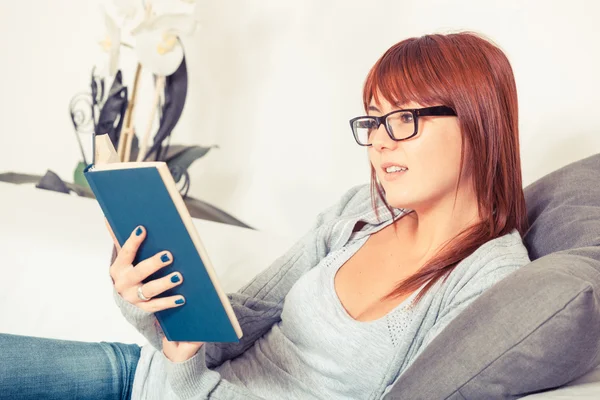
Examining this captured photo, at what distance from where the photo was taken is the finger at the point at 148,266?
3.10ft

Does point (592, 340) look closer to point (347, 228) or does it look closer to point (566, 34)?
point (347, 228)

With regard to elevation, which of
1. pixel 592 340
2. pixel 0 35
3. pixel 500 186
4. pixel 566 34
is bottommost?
pixel 592 340

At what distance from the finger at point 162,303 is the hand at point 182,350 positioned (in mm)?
92

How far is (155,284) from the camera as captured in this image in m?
0.97

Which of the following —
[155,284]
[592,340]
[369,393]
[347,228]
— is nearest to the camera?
[592,340]

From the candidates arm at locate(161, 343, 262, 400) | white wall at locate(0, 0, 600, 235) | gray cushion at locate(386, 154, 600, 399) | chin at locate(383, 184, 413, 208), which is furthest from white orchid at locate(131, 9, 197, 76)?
gray cushion at locate(386, 154, 600, 399)

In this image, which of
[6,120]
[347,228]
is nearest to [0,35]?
[6,120]

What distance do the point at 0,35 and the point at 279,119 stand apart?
113 cm

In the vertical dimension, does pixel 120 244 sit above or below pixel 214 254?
above

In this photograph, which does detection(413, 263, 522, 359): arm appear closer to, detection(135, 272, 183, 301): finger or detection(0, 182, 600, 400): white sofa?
detection(135, 272, 183, 301): finger

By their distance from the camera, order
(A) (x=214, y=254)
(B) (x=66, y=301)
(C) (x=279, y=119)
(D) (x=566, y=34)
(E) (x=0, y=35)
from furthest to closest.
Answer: (E) (x=0, y=35) → (C) (x=279, y=119) → (A) (x=214, y=254) → (D) (x=566, y=34) → (B) (x=66, y=301)

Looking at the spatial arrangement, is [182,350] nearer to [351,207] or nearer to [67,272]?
[351,207]

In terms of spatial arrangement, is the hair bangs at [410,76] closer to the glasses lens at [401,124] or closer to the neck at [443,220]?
the glasses lens at [401,124]

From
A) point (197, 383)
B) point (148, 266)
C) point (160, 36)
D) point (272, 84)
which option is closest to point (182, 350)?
point (197, 383)
